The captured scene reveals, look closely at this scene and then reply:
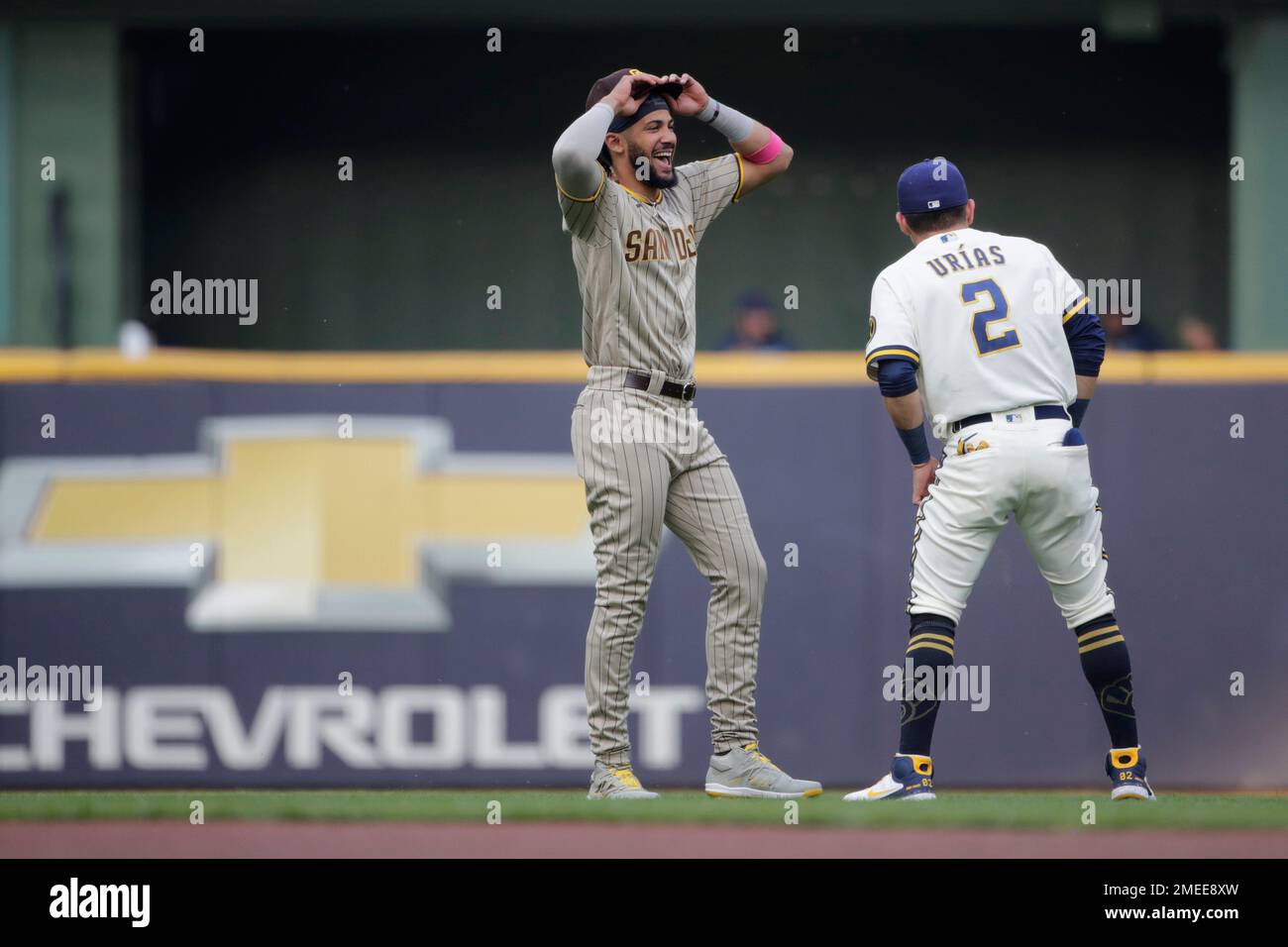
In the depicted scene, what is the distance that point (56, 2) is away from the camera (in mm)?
10055

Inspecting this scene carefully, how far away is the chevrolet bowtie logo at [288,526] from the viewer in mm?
6547

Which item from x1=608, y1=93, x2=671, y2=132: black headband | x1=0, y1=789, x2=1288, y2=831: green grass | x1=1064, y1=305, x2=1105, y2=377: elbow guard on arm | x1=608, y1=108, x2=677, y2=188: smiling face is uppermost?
x1=608, y1=93, x2=671, y2=132: black headband

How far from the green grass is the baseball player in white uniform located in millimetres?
210

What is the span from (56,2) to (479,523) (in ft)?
17.3

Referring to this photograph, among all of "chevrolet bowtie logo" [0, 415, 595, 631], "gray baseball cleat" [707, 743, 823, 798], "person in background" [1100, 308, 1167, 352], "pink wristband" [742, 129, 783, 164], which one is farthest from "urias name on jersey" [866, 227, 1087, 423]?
"person in background" [1100, 308, 1167, 352]

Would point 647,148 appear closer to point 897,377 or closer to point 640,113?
point 640,113

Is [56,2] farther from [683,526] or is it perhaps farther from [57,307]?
[683,526]

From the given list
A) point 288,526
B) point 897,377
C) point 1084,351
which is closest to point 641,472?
point 897,377

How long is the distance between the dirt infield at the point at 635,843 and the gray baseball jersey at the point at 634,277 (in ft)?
4.30

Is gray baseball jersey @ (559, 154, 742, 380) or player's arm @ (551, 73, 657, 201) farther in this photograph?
gray baseball jersey @ (559, 154, 742, 380)

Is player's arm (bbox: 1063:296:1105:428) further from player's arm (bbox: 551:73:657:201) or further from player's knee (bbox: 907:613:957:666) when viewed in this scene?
player's arm (bbox: 551:73:657:201)

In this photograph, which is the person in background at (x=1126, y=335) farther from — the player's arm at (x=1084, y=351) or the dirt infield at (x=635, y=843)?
the dirt infield at (x=635, y=843)

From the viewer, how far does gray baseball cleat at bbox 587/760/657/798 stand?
15.8 feet
